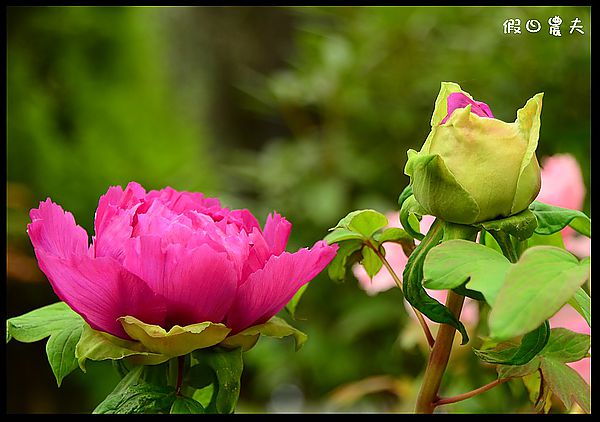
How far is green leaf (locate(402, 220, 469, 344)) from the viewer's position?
23cm

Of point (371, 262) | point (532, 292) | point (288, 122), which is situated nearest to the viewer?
point (532, 292)

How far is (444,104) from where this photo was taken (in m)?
0.24

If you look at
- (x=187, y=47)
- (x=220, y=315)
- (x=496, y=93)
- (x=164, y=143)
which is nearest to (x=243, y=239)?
(x=220, y=315)

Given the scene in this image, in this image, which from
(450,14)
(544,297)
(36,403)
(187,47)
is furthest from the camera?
(187,47)

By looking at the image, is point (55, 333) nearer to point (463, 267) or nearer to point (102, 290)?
point (102, 290)

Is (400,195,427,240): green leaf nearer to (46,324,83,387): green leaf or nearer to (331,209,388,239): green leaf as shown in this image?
(331,209,388,239): green leaf

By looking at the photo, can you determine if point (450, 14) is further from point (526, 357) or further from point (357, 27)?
point (526, 357)

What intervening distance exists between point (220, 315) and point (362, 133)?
89 centimetres

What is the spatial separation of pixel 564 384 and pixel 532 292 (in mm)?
84

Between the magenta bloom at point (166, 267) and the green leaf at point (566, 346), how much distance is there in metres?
0.09

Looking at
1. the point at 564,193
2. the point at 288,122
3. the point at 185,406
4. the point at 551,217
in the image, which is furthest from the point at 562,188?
the point at 288,122

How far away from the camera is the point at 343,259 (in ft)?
0.99

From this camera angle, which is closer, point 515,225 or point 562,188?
point 515,225

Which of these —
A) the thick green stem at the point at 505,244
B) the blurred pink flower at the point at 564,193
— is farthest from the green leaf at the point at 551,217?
the blurred pink flower at the point at 564,193
